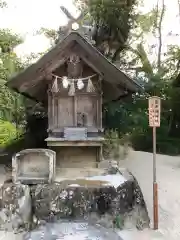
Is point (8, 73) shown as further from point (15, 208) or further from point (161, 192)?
point (161, 192)

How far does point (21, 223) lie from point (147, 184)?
15.6ft

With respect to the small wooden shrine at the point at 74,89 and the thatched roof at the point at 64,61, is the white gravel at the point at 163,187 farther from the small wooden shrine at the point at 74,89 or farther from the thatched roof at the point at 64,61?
the thatched roof at the point at 64,61

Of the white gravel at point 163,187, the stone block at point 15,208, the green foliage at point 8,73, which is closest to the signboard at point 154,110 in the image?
the white gravel at point 163,187

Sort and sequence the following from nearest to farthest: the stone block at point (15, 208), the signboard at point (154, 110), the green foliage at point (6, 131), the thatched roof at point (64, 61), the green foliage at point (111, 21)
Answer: the stone block at point (15, 208)
the signboard at point (154, 110)
the thatched roof at point (64, 61)
the green foliage at point (111, 21)
the green foliage at point (6, 131)

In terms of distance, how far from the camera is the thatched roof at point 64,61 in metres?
9.89

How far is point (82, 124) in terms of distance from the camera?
34.4 ft

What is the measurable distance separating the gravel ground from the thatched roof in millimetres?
3193

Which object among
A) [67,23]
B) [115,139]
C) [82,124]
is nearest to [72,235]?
[82,124]

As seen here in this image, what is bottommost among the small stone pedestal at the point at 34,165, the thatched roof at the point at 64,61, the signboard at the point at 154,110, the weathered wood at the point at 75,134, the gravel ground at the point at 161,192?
the gravel ground at the point at 161,192

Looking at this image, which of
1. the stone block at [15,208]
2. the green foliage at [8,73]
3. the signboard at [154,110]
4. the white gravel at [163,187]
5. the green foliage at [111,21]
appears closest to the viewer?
the stone block at [15,208]

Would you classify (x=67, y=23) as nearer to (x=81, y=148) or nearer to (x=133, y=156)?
(x=81, y=148)

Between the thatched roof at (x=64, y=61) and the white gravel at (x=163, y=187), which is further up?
the thatched roof at (x=64, y=61)

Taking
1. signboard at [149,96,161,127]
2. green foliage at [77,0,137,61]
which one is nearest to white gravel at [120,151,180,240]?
signboard at [149,96,161,127]

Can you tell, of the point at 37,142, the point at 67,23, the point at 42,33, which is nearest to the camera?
the point at 67,23
